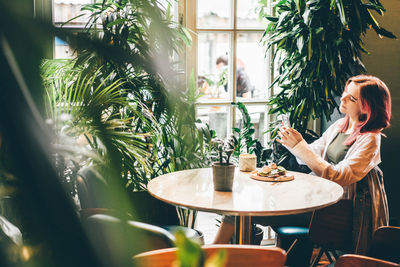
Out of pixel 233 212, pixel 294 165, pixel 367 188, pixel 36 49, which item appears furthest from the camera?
pixel 294 165

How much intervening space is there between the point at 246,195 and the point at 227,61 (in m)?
1.82

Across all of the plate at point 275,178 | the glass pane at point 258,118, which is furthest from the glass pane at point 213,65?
the plate at point 275,178

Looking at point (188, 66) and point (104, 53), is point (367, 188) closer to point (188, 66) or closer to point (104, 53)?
point (188, 66)

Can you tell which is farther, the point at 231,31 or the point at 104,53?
the point at 231,31

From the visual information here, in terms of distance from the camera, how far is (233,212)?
1.57 metres

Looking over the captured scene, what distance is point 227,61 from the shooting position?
343 cm

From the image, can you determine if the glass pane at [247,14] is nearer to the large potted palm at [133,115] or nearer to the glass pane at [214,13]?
the glass pane at [214,13]

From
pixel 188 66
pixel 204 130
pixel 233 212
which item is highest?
pixel 188 66

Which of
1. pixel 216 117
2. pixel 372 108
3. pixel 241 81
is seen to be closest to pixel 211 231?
pixel 216 117

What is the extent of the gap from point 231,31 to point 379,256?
86.9 inches

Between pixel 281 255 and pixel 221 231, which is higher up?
pixel 281 255

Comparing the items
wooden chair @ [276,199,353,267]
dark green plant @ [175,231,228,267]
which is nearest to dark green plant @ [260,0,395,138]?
wooden chair @ [276,199,353,267]

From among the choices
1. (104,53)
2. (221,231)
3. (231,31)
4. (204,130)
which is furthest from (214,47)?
(104,53)

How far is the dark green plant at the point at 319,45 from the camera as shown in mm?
2812
